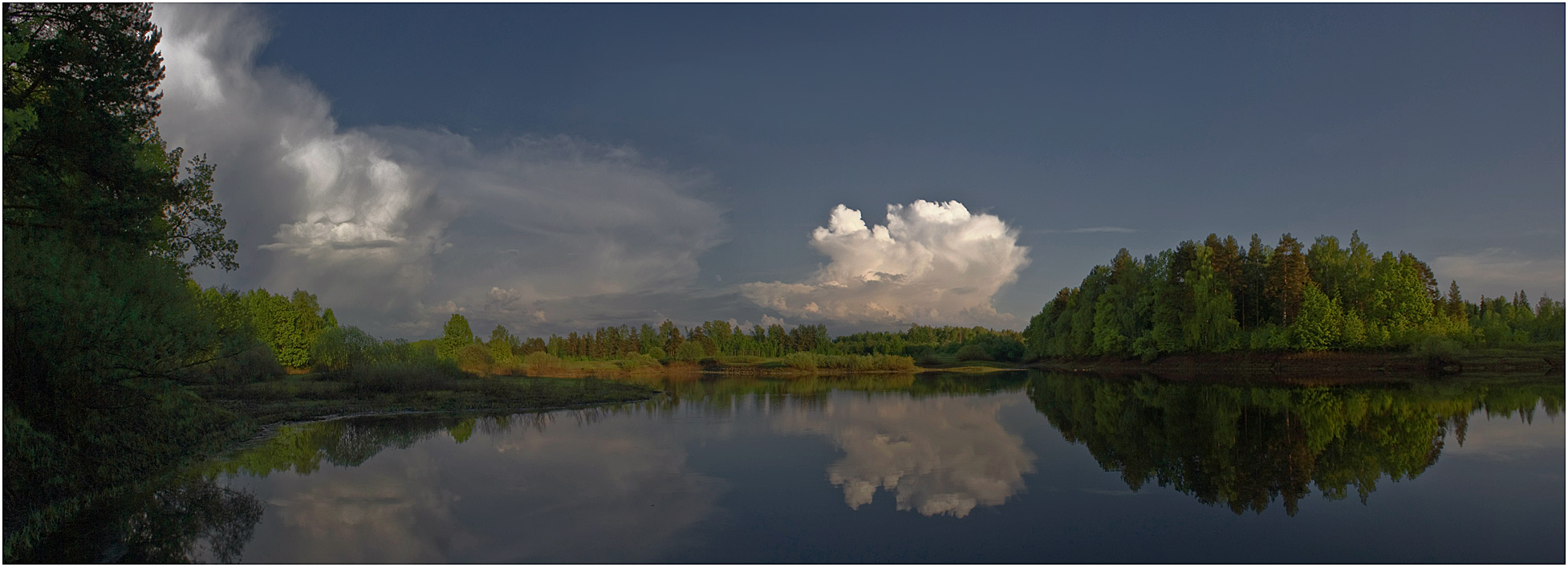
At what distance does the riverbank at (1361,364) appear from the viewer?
158 feet

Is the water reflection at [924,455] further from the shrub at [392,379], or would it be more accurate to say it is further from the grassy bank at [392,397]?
the shrub at [392,379]

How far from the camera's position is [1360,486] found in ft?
40.1

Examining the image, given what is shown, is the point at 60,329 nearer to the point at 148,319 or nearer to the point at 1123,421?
the point at 148,319

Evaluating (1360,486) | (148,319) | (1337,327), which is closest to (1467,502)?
(1360,486)

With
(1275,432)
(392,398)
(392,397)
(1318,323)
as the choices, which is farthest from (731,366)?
(1275,432)

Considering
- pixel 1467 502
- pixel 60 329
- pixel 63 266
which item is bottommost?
pixel 1467 502

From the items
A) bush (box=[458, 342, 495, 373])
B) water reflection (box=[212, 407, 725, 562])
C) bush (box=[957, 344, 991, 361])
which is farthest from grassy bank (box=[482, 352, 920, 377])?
water reflection (box=[212, 407, 725, 562])

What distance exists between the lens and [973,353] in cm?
11800

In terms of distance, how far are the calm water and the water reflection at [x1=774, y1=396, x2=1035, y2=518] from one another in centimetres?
10

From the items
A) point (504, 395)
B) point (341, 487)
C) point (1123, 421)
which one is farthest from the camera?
point (504, 395)

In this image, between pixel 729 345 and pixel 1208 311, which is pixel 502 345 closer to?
pixel 729 345

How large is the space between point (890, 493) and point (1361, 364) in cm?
5784

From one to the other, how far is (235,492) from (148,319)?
3.36 meters

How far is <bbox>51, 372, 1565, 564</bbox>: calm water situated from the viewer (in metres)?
9.12
